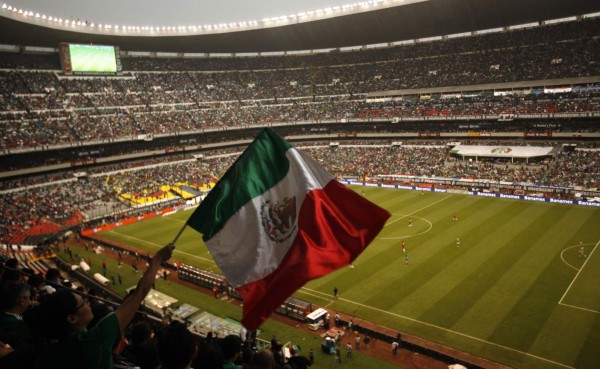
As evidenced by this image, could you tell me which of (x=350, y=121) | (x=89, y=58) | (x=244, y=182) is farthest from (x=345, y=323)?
(x=89, y=58)

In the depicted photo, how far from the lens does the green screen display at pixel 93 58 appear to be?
68.5 meters

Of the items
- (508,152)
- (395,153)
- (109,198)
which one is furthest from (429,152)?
(109,198)

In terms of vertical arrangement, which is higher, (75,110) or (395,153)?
(75,110)

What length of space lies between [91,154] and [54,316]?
66.1 meters

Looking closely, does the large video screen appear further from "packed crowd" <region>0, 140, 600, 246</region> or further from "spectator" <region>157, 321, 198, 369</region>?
"spectator" <region>157, 321, 198, 369</region>

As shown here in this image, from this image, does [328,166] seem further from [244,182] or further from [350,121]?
[244,182]

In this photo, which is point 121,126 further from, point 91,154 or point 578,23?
point 578,23

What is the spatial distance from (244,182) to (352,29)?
239 feet

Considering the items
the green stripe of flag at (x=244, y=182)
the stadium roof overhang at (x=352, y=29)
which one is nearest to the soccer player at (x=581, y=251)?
the green stripe of flag at (x=244, y=182)

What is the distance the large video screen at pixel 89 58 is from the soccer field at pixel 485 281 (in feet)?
124

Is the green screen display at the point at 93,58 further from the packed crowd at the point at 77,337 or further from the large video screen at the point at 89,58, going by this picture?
the packed crowd at the point at 77,337

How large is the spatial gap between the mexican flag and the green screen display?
238 ft

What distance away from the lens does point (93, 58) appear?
70.4 m

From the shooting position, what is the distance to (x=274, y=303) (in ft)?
21.1
